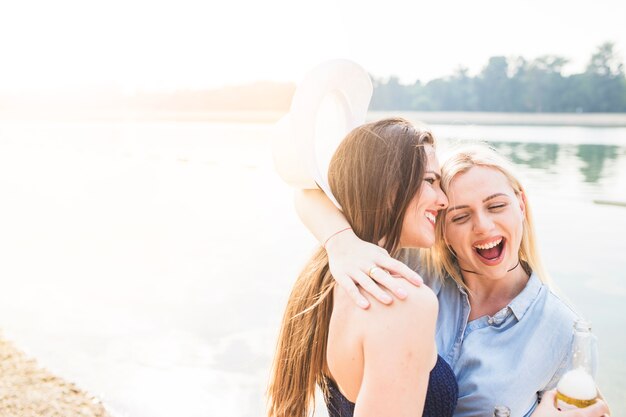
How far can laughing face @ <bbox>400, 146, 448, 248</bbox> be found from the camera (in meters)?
1.83

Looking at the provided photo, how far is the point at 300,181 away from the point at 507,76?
5744 cm

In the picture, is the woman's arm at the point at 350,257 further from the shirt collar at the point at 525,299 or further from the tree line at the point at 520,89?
the tree line at the point at 520,89

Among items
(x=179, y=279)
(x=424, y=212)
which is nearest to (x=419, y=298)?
(x=424, y=212)

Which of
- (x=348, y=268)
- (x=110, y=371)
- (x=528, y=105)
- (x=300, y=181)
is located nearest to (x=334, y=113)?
(x=300, y=181)

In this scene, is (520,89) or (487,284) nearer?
(487,284)

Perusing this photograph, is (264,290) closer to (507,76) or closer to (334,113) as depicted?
(334,113)

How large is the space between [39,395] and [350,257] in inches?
98.4

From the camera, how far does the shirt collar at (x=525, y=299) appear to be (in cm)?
204

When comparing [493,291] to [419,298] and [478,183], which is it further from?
[419,298]

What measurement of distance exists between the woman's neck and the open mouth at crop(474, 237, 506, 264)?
121 mm

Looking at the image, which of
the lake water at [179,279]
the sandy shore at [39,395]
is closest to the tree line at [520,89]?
the lake water at [179,279]

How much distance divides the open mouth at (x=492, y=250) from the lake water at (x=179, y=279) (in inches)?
80.1

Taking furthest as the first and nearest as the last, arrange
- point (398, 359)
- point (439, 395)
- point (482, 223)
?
1. point (482, 223)
2. point (439, 395)
3. point (398, 359)

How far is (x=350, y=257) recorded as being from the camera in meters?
1.74
